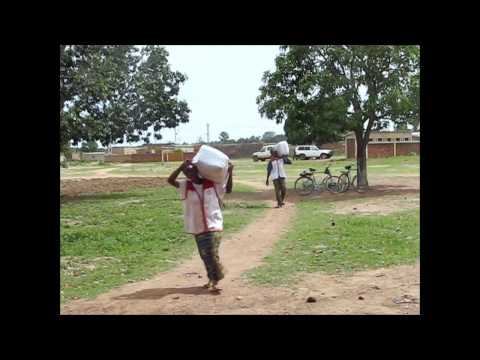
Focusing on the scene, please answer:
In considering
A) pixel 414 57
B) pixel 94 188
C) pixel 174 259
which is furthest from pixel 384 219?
pixel 94 188

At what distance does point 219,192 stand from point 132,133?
16315 millimetres

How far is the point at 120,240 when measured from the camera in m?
9.80

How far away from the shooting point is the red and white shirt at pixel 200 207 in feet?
19.0

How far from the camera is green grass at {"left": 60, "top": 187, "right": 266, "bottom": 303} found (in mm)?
7254

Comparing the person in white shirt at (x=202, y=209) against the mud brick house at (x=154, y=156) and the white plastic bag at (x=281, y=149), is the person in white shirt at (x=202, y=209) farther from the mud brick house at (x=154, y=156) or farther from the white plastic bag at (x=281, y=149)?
the mud brick house at (x=154, y=156)

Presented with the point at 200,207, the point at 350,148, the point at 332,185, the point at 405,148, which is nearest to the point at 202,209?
the point at 200,207

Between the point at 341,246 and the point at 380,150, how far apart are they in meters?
39.6

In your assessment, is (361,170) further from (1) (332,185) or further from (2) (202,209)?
(2) (202,209)

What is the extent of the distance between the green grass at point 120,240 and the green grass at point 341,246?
154 centimetres

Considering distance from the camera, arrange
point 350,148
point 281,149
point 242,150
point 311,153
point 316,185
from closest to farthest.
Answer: point 281,149, point 316,185, point 350,148, point 311,153, point 242,150

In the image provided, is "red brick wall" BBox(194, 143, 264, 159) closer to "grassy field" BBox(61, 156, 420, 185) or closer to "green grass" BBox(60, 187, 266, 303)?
"grassy field" BBox(61, 156, 420, 185)

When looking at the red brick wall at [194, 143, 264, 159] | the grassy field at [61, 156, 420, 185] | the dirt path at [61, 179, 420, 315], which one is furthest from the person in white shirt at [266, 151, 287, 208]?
the red brick wall at [194, 143, 264, 159]

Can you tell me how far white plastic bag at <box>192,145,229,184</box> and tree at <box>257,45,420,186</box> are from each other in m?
12.5

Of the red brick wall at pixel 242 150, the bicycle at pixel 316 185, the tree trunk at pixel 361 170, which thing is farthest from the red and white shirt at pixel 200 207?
the red brick wall at pixel 242 150
